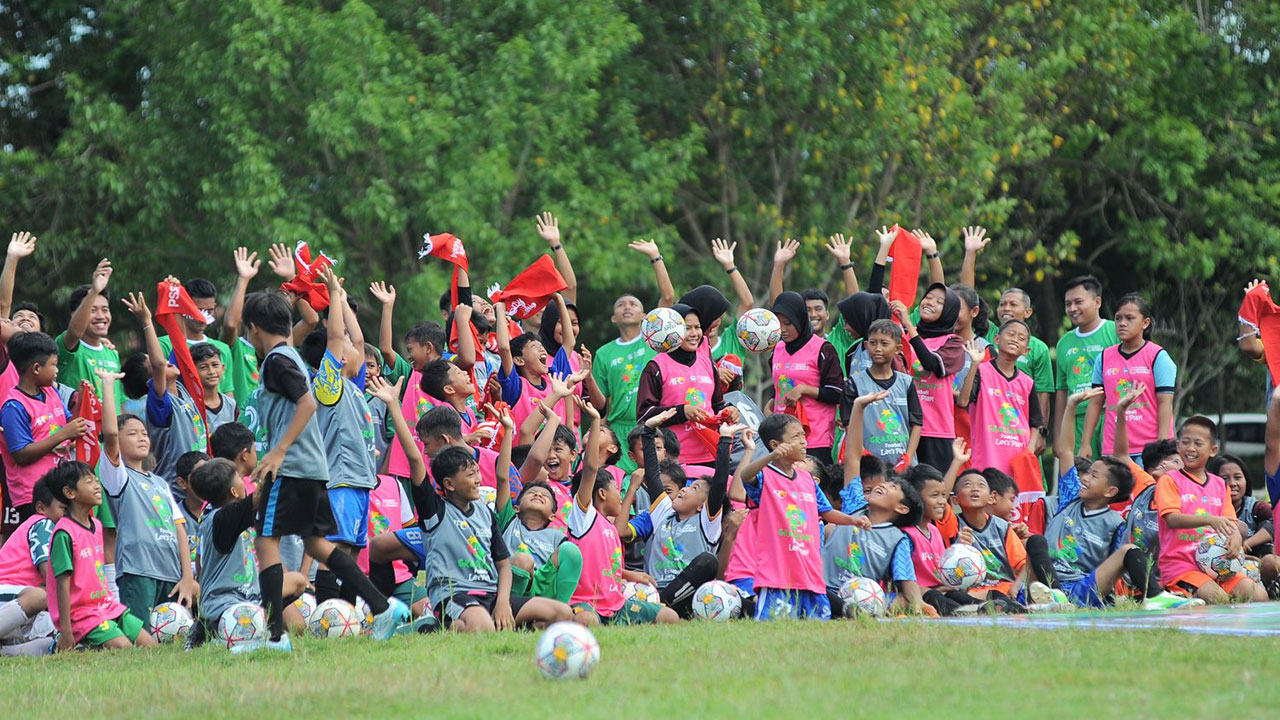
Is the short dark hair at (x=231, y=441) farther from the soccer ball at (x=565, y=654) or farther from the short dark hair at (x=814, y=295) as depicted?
the short dark hair at (x=814, y=295)

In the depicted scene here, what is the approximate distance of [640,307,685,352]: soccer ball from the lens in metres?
11.3

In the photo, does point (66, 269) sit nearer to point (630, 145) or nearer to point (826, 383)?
point (630, 145)

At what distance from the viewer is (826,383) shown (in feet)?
37.5

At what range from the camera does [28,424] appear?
10.3 m

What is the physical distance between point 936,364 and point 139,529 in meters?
5.57

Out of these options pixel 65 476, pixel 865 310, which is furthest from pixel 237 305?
pixel 865 310

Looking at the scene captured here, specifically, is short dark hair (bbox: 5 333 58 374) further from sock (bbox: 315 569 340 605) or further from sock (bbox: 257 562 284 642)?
sock (bbox: 257 562 284 642)

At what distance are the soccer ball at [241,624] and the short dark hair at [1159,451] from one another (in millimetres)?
6396

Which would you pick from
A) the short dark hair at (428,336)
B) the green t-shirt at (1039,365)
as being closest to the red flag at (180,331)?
the short dark hair at (428,336)

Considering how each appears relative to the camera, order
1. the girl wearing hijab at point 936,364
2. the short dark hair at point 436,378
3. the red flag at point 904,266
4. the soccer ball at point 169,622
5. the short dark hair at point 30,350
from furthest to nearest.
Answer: the red flag at point 904,266 < the girl wearing hijab at point 936,364 < the short dark hair at point 436,378 < the short dark hair at point 30,350 < the soccer ball at point 169,622

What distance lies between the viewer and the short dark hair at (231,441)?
9703 mm

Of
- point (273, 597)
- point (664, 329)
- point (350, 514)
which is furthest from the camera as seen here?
point (664, 329)

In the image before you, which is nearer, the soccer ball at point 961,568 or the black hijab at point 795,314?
the soccer ball at point 961,568

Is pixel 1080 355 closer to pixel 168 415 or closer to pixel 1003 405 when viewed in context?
pixel 1003 405
